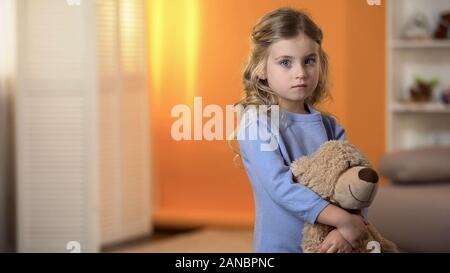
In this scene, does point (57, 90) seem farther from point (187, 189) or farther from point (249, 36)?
point (249, 36)

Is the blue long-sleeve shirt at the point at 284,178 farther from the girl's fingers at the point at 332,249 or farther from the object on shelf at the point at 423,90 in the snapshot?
the object on shelf at the point at 423,90

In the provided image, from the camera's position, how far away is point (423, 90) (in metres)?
2.67

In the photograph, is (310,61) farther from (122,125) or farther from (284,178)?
(122,125)

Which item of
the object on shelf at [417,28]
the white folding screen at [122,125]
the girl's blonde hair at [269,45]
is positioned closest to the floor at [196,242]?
the girl's blonde hair at [269,45]

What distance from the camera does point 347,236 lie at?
109 centimetres

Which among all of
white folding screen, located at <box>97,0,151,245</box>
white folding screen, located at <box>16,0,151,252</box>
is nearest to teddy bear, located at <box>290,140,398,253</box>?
white folding screen, located at <box>16,0,151,252</box>

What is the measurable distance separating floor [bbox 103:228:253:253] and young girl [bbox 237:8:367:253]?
20cm

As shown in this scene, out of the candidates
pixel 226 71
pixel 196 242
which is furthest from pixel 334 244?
pixel 196 242

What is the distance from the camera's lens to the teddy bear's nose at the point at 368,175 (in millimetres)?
1059

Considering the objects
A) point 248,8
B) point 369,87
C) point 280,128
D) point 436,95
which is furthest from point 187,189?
point 436,95

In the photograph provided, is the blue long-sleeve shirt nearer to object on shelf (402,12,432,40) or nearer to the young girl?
the young girl

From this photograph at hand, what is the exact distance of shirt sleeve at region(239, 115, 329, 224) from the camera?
1068 millimetres

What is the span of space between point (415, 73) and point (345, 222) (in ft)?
5.84

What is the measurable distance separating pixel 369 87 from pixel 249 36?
474 mm
